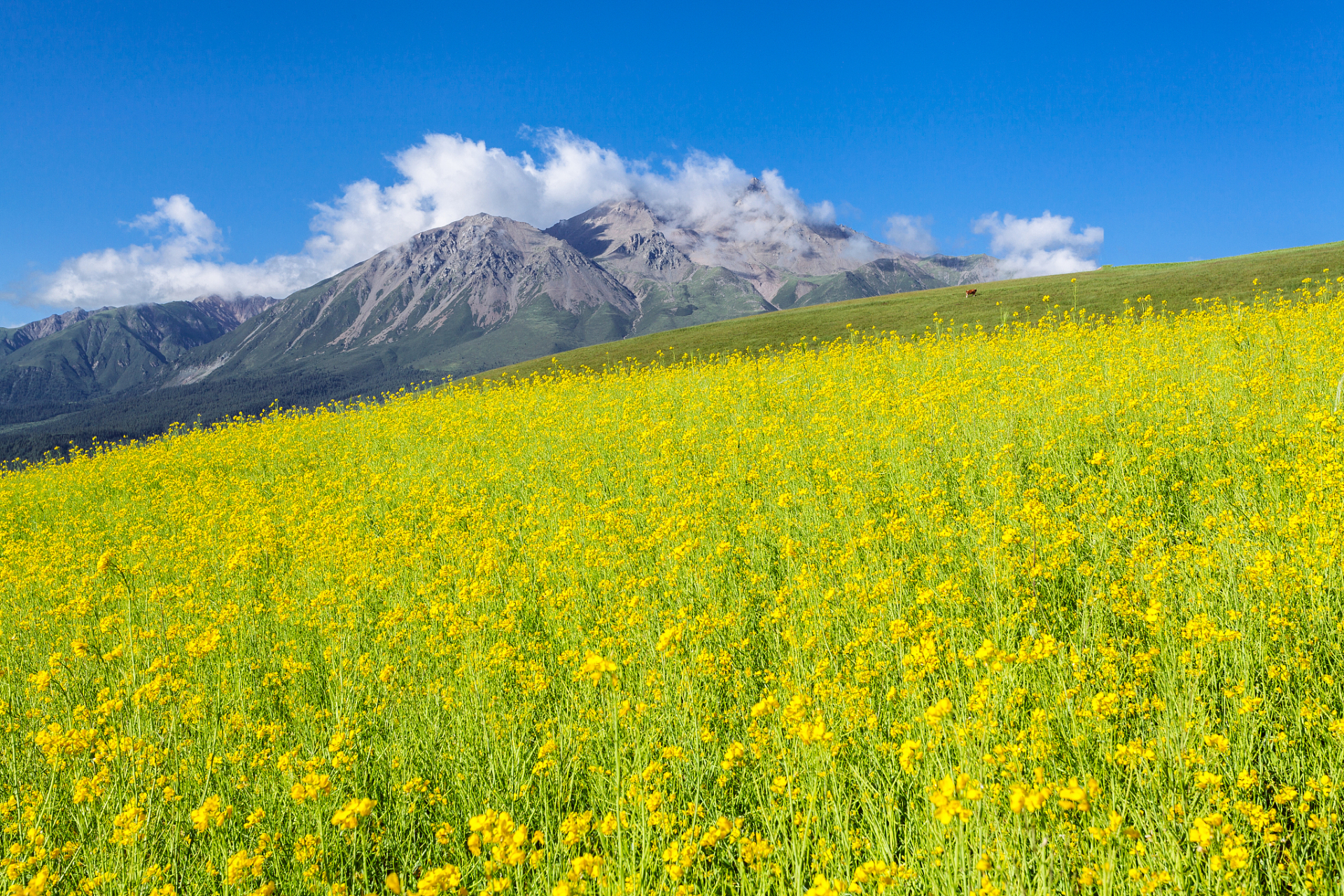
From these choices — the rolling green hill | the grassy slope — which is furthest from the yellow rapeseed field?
the grassy slope

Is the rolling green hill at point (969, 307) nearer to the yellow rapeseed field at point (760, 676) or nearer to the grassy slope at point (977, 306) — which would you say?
the grassy slope at point (977, 306)

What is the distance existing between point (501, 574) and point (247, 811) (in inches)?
104

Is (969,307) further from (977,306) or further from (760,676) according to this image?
(760,676)

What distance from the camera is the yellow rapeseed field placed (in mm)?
2244

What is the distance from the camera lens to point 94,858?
274 cm

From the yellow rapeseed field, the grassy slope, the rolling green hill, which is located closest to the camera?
the yellow rapeseed field

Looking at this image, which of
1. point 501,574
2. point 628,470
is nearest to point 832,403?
point 628,470

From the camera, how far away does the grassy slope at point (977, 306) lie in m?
26.9

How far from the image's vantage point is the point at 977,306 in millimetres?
31250

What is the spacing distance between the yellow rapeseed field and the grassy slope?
18345mm

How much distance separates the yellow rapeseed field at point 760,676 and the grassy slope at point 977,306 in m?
18.3

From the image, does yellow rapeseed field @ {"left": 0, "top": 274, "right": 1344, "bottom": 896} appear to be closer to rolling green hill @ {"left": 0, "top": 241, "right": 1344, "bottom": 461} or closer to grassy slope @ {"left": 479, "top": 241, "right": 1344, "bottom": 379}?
rolling green hill @ {"left": 0, "top": 241, "right": 1344, "bottom": 461}

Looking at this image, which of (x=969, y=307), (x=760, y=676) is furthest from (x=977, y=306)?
(x=760, y=676)

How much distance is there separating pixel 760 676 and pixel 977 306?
1286 inches
